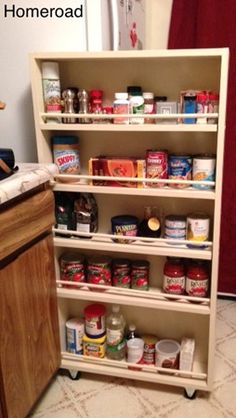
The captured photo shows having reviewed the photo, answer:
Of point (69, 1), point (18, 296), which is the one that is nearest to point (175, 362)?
point (18, 296)

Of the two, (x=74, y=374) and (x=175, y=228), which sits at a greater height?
(x=175, y=228)

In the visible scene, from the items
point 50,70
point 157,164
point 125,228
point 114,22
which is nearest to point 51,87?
point 50,70

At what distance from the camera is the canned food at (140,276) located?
4.60 feet

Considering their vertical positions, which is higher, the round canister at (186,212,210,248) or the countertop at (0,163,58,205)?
the countertop at (0,163,58,205)

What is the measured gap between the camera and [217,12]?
1.68 meters

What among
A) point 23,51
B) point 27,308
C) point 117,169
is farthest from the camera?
point 23,51

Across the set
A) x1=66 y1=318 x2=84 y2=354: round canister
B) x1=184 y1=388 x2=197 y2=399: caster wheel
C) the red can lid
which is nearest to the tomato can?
the red can lid

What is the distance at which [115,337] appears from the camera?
1470mm

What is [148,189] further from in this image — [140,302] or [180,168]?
[140,302]

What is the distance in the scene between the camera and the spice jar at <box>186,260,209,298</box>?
4.31ft

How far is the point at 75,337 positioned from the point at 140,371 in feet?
0.95

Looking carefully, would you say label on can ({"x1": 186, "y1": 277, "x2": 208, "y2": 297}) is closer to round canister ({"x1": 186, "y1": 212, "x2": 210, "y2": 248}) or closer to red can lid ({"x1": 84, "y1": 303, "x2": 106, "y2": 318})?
round canister ({"x1": 186, "y1": 212, "x2": 210, "y2": 248})

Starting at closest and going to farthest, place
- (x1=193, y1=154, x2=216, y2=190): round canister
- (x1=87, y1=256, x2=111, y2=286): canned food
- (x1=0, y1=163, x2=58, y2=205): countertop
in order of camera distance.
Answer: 1. (x1=0, y1=163, x2=58, y2=205): countertop
2. (x1=193, y1=154, x2=216, y2=190): round canister
3. (x1=87, y1=256, x2=111, y2=286): canned food

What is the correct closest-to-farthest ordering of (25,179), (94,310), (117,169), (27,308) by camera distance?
(25,179), (27,308), (117,169), (94,310)
